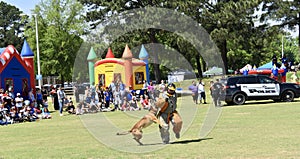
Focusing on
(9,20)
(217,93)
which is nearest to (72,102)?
(217,93)

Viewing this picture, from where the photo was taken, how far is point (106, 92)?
29.2 meters

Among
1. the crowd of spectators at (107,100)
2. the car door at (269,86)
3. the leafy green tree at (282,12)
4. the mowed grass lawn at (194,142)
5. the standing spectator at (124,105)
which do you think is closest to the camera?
the mowed grass lawn at (194,142)

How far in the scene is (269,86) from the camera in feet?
90.3

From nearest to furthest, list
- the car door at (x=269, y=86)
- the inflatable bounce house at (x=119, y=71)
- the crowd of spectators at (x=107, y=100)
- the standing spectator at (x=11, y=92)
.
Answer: the standing spectator at (x=11, y=92)
the car door at (x=269, y=86)
the crowd of spectators at (x=107, y=100)
the inflatable bounce house at (x=119, y=71)

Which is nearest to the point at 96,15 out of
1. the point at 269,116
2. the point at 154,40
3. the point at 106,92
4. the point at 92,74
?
the point at 154,40

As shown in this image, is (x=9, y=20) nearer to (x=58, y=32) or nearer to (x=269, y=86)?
(x=58, y=32)

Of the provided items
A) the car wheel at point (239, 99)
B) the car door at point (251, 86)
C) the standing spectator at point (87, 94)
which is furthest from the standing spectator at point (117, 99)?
the car door at point (251, 86)

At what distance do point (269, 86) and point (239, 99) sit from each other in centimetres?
179

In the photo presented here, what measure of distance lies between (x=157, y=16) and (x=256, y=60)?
48.5m

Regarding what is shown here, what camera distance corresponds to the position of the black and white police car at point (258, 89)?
2764 centimetres

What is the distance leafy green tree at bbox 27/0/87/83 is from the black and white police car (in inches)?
1401

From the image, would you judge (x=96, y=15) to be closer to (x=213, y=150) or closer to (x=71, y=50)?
(x=71, y=50)

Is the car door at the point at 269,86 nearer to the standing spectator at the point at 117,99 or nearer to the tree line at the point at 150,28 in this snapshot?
the standing spectator at the point at 117,99

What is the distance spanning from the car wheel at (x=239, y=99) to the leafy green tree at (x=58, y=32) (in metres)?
35.7
